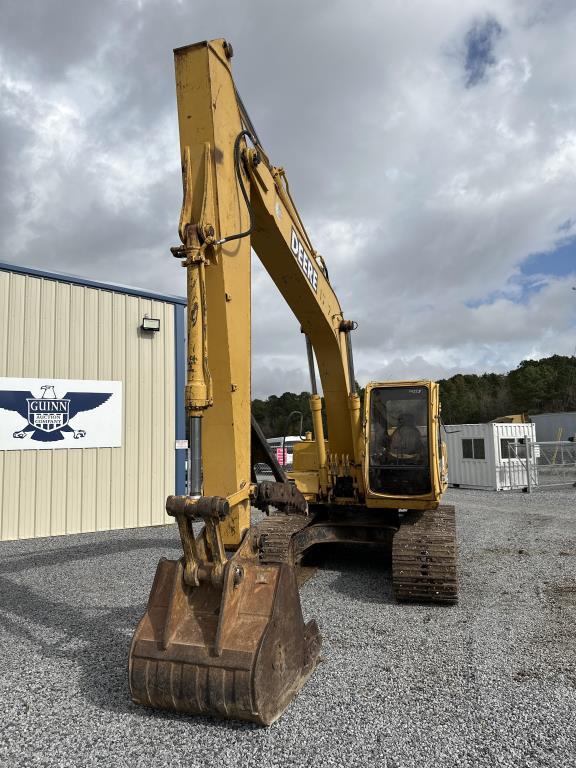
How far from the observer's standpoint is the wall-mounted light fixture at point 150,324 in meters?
11.9

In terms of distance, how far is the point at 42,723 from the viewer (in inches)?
130

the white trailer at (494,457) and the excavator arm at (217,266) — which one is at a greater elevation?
the excavator arm at (217,266)

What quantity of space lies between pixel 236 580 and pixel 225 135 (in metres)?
3.02

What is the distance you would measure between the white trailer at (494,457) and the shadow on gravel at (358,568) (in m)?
9.87

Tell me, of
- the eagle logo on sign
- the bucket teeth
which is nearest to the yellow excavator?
the bucket teeth

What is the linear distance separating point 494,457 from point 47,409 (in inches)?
527

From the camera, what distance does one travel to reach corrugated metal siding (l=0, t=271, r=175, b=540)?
33.4 feet

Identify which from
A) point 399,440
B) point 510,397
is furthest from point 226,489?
point 510,397

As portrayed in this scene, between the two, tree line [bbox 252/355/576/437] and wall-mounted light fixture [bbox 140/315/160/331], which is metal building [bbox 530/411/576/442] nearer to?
tree line [bbox 252/355/576/437]

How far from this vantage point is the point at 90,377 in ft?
36.5

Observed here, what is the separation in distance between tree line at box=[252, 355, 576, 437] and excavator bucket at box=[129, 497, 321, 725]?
47244mm

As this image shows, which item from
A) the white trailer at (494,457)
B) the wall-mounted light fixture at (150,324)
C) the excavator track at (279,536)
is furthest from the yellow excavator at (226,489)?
the white trailer at (494,457)

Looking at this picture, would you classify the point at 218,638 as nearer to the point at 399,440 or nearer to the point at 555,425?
the point at 399,440

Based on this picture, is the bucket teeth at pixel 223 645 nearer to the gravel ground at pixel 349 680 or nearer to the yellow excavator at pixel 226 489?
the yellow excavator at pixel 226 489
